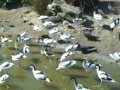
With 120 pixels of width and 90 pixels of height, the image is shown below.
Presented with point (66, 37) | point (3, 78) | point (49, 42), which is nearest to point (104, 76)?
point (3, 78)

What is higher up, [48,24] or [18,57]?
[48,24]

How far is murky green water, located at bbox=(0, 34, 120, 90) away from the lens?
53.6 feet

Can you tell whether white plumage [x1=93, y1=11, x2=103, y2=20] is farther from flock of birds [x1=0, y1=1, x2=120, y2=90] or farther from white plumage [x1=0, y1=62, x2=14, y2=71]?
white plumage [x1=0, y1=62, x2=14, y2=71]

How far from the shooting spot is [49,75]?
57.2 ft

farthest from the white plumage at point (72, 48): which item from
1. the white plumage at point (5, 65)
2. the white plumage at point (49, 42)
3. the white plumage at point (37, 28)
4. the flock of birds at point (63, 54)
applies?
the white plumage at point (37, 28)

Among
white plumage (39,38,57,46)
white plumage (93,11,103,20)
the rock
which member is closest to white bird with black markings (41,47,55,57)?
white plumage (39,38,57,46)

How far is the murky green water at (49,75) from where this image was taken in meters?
16.3

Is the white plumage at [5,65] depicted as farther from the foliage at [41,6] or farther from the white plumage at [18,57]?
the foliage at [41,6]

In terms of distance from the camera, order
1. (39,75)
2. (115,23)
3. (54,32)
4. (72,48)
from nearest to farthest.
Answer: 1. (39,75)
2. (72,48)
3. (115,23)
4. (54,32)

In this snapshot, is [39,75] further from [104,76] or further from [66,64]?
[104,76]

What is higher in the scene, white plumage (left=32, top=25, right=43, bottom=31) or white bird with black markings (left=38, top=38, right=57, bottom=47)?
white plumage (left=32, top=25, right=43, bottom=31)

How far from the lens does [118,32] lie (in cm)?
2050

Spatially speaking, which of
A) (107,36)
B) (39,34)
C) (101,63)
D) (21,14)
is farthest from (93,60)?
(21,14)

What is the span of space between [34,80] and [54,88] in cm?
118
